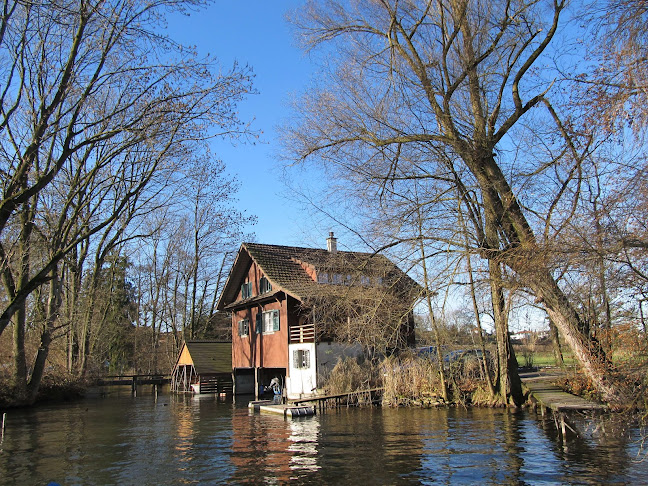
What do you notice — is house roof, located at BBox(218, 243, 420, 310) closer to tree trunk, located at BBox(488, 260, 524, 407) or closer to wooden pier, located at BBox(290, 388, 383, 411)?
tree trunk, located at BBox(488, 260, 524, 407)

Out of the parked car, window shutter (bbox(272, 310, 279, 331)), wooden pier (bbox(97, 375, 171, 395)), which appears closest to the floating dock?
the parked car

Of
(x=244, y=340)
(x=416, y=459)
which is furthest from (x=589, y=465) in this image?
(x=244, y=340)

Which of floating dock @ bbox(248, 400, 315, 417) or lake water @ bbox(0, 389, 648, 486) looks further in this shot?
floating dock @ bbox(248, 400, 315, 417)

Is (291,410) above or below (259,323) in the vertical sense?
below

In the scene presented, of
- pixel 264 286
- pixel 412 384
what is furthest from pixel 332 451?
pixel 264 286

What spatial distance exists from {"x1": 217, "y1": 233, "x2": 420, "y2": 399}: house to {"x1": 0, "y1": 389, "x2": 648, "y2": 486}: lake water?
3.15 m

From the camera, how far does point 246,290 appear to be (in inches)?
1332

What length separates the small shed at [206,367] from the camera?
35.8 m

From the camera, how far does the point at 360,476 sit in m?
10.7

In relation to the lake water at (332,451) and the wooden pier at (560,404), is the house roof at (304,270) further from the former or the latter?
the wooden pier at (560,404)

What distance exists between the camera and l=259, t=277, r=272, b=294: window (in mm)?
30719

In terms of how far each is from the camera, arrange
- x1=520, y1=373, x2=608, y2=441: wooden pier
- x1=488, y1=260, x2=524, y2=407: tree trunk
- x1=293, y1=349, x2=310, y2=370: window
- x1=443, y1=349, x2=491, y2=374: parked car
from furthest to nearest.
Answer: x1=293, y1=349, x2=310, y2=370: window, x1=443, y1=349, x2=491, y2=374: parked car, x1=488, y1=260, x2=524, y2=407: tree trunk, x1=520, y1=373, x2=608, y2=441: wooden pier

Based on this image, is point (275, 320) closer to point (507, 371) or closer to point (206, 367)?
point (206, 367)

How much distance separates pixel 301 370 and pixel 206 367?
Result: 11.1 meters
